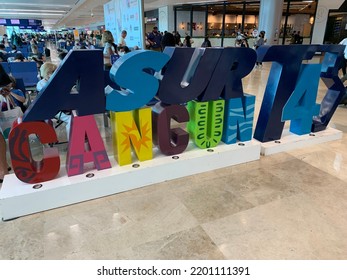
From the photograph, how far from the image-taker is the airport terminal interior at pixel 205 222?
5.80 feet

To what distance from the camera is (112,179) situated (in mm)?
2402

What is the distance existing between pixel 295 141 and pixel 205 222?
6.38 ft

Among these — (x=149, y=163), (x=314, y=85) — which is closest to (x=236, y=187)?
(x=149, y=163)

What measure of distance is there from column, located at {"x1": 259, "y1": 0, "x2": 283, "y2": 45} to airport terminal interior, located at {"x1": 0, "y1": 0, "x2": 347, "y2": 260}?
37.0ft

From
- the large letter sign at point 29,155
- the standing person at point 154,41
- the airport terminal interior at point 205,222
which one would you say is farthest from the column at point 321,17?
the large letter sign at point 29,155

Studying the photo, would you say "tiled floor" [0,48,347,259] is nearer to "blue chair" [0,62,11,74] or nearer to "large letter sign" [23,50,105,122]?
"large letter sign" [23,50,105,122]

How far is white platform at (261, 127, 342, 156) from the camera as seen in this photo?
10.6ft

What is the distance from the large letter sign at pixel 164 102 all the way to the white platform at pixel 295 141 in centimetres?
11

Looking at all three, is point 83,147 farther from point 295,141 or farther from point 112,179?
point 295,141

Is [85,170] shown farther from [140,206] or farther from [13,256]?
[13,256]

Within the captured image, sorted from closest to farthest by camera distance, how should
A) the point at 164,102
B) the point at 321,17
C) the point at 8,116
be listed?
the point at 164,102
the point at 8,116
the point at 321,17

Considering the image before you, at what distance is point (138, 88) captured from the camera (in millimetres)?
2398

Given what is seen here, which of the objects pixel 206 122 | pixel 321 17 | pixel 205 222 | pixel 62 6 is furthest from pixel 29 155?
pixel 62 6

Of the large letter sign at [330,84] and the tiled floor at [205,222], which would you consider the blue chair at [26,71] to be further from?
the large letter sign at [330,84]
